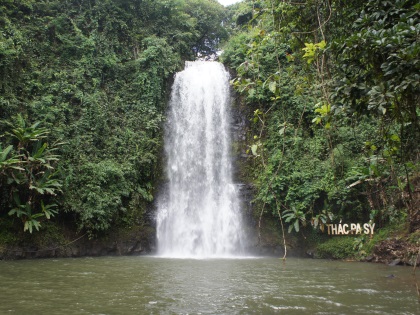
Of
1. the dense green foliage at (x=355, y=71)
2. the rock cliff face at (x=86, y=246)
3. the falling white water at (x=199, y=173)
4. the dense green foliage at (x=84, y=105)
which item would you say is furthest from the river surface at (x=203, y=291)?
the falling white water at (x=199, y=173)

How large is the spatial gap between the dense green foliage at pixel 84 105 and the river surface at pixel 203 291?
3.23 metres

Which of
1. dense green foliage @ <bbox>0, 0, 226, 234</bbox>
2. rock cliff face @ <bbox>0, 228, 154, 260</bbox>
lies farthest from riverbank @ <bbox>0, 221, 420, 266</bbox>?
dense green foliage @ <bbox>0, 0, 226, 234</bbox>

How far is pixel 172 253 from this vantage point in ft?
44.4

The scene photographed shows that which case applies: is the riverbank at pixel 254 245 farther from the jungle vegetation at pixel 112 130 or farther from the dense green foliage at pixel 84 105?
the dense green foliage at pixel 84 105

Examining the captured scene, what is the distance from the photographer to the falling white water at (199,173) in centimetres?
1395

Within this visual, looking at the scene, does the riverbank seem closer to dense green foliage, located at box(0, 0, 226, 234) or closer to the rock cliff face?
the rock cliff face

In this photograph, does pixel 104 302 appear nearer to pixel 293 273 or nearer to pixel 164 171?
pixel 293 273

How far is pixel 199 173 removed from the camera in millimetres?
15453

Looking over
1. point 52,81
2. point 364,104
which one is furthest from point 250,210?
point 364,104

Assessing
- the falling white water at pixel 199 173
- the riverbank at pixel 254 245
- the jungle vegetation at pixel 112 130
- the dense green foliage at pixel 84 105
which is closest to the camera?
the riverbank at pixel 254 245

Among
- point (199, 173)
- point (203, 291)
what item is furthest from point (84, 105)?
point (203, 291)

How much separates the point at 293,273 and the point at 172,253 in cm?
615

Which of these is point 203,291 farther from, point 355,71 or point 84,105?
point 84,105

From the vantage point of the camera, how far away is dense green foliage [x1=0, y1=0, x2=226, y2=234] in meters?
11.6
